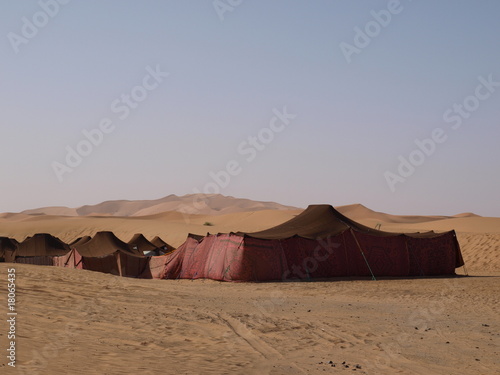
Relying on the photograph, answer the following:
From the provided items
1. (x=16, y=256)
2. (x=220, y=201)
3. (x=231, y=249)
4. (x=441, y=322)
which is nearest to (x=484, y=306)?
(x=441, y=322)

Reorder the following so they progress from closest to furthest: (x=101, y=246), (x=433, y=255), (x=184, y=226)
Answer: (x=433, y=255), (x=101, y=246), (x=184, y=226)

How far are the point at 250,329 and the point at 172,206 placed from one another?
505 feet

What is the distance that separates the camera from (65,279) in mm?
17203

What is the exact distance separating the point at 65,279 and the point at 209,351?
31.8ft

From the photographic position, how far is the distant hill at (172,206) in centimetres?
15662

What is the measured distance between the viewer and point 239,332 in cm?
1049

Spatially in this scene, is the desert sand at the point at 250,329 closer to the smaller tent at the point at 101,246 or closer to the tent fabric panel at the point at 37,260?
the smaller tent at the point at 101,246

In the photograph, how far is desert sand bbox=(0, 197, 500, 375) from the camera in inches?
308

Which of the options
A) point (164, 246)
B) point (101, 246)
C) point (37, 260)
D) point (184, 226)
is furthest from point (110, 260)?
point (184, 226)

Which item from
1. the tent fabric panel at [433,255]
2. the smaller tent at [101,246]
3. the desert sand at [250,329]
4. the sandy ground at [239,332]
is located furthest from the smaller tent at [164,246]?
the sandy ground at [239,332]

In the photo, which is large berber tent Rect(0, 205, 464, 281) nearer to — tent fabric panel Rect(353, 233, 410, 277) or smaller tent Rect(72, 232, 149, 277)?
tent fabric panel Rect(353, 233, 410, 277)

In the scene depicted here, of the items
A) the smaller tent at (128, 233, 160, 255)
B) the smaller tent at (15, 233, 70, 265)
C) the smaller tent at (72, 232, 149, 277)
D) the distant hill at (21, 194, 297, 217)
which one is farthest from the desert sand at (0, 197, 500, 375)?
the distant hill at (21, 194, 297, 217)

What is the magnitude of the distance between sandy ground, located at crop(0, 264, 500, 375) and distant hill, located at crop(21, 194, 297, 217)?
13237 centimetres

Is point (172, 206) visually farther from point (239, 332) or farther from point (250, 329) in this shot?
point (239, 332)
